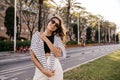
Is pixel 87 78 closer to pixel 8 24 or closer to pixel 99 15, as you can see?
pixel 8 24

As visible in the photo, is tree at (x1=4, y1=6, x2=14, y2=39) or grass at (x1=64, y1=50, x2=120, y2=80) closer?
grass at (x1=64, y1=50, x2=120, y2=80)

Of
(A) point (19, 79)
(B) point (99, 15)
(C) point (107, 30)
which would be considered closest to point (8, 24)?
(A) point (19, 79)

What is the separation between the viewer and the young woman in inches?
161

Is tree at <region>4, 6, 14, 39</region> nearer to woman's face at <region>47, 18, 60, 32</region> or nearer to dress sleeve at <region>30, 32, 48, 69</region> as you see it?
woman's face at <region>47, 18, 60, 32</region>

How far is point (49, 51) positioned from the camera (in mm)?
4254

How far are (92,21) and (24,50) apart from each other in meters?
76.7

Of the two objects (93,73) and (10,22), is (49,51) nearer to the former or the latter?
(93,73)

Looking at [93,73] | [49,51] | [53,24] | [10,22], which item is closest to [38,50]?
[49,51]

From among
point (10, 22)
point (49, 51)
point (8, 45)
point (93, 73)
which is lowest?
point (93, 73)

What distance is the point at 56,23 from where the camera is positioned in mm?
4320

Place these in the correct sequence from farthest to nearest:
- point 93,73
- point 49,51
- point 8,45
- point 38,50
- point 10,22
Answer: point 10,22, point 8,45, point 93,73, point 49,51, point 38,50

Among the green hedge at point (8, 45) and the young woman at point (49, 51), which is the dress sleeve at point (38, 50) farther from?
the green hedge at point (8, 45)

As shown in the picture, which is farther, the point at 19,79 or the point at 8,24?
the point at 8,24

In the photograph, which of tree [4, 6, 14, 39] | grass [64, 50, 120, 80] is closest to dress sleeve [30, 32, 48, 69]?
grass [64, 50, 120, 80]
